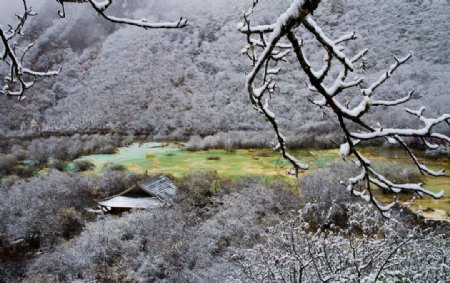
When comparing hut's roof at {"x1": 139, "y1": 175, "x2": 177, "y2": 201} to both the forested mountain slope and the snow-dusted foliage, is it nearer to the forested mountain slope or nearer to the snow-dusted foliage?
the snow-dusted foliage

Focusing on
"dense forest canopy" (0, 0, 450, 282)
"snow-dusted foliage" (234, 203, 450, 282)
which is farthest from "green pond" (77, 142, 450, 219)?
"snow-dusted foliage" (234, 203, 450, 282)

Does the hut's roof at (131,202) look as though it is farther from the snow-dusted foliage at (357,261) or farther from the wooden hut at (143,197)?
the snow-dusted foliage at (357,261)

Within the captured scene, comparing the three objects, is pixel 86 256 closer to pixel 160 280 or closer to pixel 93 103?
pixel 160 280

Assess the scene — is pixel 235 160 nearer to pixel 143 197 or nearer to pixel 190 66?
pixel 143 197

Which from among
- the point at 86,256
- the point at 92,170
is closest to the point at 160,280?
the point at 86,256

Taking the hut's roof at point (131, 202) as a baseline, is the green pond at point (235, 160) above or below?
above

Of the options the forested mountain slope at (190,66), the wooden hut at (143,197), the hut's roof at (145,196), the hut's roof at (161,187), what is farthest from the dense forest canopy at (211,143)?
the hut's roof at (161,187)
